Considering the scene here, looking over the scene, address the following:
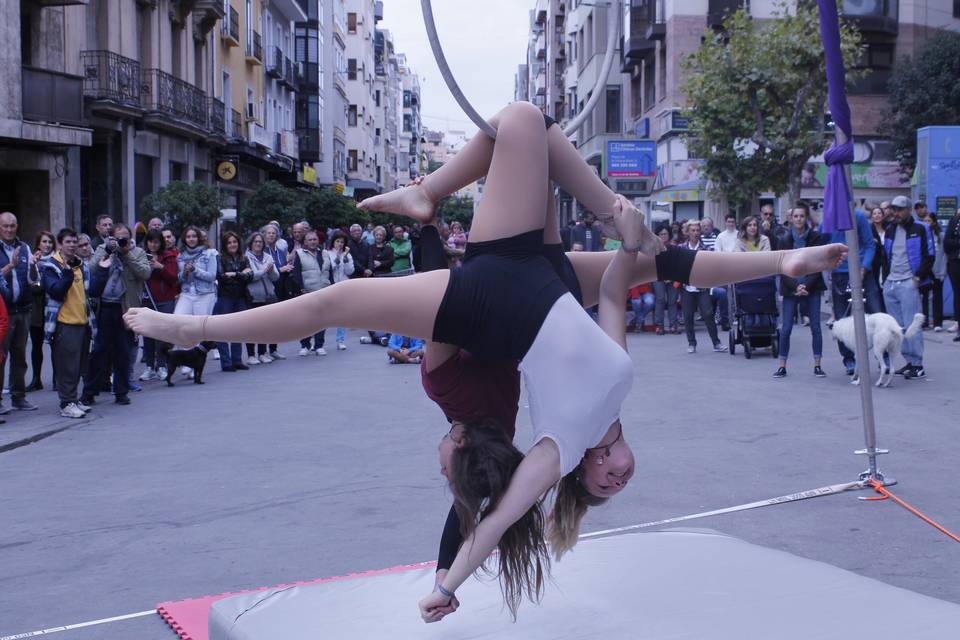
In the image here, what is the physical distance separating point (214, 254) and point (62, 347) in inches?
103

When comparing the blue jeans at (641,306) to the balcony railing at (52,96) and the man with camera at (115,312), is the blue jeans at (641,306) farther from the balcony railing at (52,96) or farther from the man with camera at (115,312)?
the balcony railing at (52,96)

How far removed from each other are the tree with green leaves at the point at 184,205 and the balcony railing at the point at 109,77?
324 cm

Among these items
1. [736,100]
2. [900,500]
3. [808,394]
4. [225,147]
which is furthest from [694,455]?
[225,147]

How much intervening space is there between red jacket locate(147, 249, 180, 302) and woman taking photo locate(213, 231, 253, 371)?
A: 4.24ft

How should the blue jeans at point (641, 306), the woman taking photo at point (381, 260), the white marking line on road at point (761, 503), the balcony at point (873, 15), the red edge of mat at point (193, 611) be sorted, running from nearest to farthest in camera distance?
the red edge of mat at point (193, 611), the white marking line on road at point (761, 503), the woman taking photo at point (381, 260), the blue jeans at point (641, 306), the balcony at point (873, 15)

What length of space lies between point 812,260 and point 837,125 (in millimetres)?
3182

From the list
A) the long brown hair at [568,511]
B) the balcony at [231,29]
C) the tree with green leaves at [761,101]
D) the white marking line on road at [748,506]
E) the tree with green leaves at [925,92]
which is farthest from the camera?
the balcony at [231,29]

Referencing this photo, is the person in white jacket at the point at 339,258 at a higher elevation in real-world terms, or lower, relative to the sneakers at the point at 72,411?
higher

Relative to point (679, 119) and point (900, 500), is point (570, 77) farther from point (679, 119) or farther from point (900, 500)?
point (900, 500)

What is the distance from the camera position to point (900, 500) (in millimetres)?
6496

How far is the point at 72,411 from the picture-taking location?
1002cm

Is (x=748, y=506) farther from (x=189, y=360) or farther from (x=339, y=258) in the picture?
(x=339, y=258)

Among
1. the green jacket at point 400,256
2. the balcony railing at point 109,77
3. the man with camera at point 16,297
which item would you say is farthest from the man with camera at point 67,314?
the balcony railing at point 109,77

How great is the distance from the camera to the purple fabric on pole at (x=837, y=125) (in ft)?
20.7
